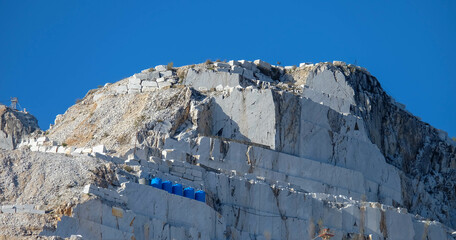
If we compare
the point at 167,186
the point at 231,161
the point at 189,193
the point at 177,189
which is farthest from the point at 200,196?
the point at 231,161

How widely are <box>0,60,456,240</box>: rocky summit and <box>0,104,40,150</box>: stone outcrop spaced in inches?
2.9

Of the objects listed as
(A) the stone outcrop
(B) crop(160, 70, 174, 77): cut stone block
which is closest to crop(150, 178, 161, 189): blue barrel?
(A) the stone outcrop

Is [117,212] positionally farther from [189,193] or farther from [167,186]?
[189,193]

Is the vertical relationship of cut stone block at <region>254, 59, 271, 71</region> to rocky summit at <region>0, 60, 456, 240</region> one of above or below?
above

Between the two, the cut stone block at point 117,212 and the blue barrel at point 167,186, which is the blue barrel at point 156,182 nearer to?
the blue barrel at point 167,186

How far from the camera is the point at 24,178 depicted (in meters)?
45.2

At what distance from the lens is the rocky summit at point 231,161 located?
147 ft

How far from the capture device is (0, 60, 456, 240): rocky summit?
4478 centimetres

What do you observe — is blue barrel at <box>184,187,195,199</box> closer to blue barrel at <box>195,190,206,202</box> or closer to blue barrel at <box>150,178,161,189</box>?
blue barrel at <box>195,190,206,202</box>

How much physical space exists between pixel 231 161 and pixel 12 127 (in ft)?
41.7

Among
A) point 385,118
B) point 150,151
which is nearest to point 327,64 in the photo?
point 385,118

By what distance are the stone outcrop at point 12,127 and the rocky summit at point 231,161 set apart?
73 millimetres

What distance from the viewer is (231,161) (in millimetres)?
57156

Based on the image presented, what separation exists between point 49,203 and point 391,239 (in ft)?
63.0
